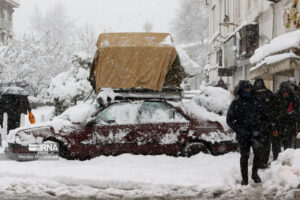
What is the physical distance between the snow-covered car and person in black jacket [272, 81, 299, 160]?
0.89 meters

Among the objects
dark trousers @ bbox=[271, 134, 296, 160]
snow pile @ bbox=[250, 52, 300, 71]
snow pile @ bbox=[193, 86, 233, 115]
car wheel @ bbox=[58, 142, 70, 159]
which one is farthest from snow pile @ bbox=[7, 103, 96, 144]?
snow pile @ bbox=[250, 52, 300, 71]

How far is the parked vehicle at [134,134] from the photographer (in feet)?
29.5

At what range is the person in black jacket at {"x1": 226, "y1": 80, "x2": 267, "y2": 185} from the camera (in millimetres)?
7031

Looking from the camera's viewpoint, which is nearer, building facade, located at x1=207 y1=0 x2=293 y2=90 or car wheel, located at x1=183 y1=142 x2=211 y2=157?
car wheel, located at x1=183 y1=142 x2=211 y2=157

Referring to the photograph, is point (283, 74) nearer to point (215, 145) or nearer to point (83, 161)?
point (215, 145)

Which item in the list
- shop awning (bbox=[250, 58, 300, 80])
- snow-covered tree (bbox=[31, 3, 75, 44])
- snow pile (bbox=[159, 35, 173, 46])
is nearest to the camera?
snow pile (bbox=[159, 35, 173, 46])

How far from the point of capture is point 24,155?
8.94 metres

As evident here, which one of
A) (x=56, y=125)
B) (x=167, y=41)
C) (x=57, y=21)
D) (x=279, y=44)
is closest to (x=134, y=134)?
(x=56, y=125)

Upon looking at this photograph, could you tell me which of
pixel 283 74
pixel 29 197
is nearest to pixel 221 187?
pixel 29 197

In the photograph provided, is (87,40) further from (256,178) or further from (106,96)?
(256,178)

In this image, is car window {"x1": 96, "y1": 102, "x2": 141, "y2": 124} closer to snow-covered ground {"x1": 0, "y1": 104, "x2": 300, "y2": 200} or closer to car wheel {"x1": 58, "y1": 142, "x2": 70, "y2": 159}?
snow-covered ground {"x1": 0, "y1": 104, "x2": 300, "y2": 200}

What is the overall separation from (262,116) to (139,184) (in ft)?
7.10

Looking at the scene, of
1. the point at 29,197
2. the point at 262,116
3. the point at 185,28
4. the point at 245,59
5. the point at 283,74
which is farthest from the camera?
the point at 185,28

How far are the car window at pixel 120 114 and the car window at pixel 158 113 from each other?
0.52ft
